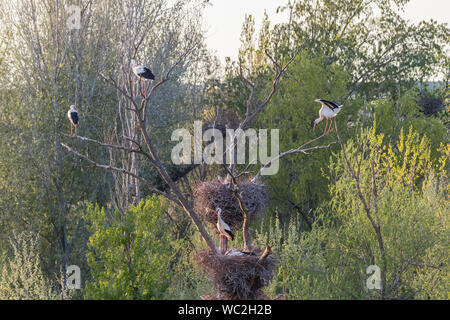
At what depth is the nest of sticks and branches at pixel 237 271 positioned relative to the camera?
598 centimetres

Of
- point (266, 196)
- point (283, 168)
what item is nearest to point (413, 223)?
point (266, 196)

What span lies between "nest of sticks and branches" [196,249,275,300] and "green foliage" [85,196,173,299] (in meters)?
0.78

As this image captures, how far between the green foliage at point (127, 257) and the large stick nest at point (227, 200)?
2.76 feet

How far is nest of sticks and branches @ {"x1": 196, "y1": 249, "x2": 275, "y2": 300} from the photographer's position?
5.98 m

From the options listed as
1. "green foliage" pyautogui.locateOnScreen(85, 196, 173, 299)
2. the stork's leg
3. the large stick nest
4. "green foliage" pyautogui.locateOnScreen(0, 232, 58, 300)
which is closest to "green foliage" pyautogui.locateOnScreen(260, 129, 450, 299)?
the stork's leg

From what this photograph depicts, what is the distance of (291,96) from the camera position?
1612cm

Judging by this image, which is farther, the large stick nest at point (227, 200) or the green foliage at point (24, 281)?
the large stick nest at point (227, 200)
